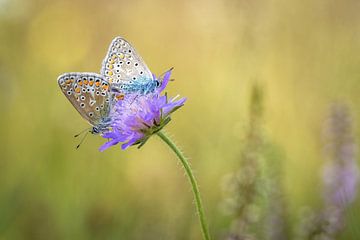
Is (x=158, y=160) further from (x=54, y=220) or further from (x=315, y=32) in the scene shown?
(x=315, y=32)

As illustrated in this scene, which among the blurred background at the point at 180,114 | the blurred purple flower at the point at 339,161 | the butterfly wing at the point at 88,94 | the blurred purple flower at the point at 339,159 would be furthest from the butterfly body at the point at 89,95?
the blurred purple flower at the point at 339,159

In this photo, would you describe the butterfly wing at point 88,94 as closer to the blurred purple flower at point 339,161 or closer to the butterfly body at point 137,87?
the butterfly body at point 137,87

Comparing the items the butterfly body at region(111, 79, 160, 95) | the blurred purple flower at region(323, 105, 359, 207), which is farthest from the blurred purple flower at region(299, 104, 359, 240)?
the butterfly body at region(111, 79, 160, 95)

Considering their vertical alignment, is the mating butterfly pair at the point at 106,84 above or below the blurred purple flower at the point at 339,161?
above

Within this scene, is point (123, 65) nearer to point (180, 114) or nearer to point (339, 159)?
point (339, 159)

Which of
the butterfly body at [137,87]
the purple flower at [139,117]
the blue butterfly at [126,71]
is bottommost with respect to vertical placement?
the purple flower at [139,117]

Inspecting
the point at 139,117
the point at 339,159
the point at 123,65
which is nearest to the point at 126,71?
the point at 123,65

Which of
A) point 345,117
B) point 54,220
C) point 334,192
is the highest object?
point 345,117

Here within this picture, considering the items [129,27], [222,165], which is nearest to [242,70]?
[222,165]
